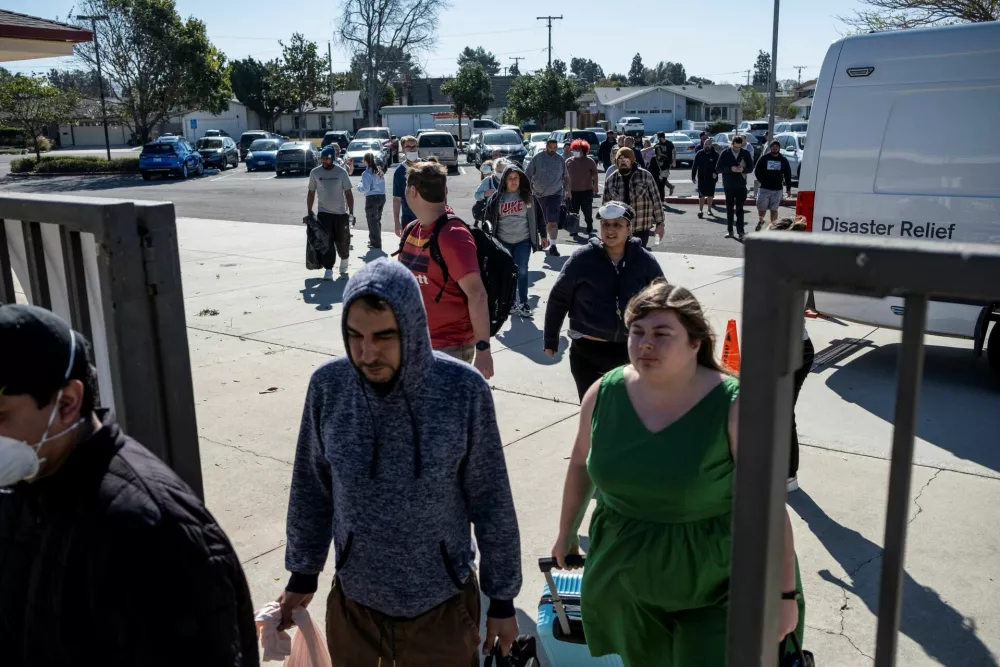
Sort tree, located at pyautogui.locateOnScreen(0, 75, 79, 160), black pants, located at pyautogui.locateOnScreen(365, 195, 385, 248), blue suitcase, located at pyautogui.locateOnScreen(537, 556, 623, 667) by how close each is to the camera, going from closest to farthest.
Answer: blue suitcase, located at pyautogui.locateOnScreen(537, 556, 623, 667)
black pants, located at pyautogui.locateOnScreen(365, 195, 385, 248)
tree, located at pyautogui.locateOnScreen(0, 75, 79, 160)

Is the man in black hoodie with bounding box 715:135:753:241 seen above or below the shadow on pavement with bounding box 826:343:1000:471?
above

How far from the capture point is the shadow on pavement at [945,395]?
592cm

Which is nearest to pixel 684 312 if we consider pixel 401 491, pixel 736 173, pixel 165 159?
pixel 401 491

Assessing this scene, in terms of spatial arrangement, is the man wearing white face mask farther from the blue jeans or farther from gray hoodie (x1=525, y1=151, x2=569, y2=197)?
gray hoodie (x1=525, y1=151, x2=569, y2=197)

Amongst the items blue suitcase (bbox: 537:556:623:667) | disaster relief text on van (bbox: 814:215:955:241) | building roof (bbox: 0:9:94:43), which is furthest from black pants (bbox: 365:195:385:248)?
blue suitcase (bbox: 537:556:623:667)

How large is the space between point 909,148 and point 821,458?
271 centimetres

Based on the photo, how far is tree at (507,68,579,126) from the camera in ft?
208

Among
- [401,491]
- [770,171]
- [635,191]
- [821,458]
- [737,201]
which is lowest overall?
[821,458]

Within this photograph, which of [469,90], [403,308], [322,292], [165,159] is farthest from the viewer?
[469,90]

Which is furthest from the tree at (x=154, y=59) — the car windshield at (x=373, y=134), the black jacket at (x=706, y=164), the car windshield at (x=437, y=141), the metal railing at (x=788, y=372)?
the metal railing at (x=788, y=372)

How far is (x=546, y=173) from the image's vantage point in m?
13.2

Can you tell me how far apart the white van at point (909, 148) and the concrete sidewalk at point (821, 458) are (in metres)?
0.77

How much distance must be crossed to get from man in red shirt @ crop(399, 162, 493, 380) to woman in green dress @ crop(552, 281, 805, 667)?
1.83 m

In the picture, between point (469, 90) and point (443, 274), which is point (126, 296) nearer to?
point (443, 274)
